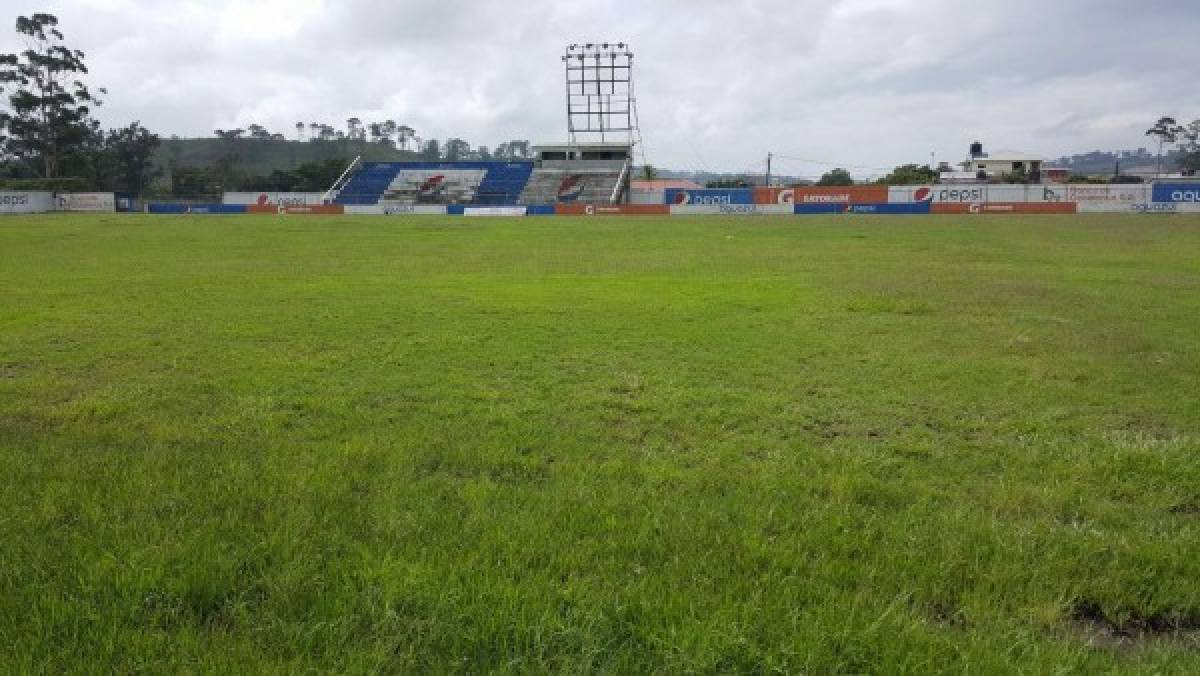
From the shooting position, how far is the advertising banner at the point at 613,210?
57.8 meters

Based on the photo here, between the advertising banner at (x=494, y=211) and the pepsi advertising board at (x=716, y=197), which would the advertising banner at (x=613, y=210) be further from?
the advertising banner at (x=494, y=211)

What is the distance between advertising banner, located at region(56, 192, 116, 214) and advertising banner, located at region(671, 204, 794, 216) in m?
48.3

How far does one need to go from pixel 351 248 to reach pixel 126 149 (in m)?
87.2

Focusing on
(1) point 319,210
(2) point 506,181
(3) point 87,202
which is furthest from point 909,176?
(3) point 87,202

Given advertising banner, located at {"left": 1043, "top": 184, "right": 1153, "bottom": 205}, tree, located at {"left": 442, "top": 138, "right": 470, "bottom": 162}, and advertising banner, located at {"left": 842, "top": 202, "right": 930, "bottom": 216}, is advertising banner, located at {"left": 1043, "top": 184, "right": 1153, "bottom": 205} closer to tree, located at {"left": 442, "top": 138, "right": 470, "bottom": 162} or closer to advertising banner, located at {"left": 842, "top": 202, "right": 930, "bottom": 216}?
advertising banner, located at {"left": 842, "top": 202, "right": 930, "bottom": 216}

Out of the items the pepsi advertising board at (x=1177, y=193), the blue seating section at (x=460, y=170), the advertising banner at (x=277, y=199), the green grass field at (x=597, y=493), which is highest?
the blue seating section at (x=460, y=170)

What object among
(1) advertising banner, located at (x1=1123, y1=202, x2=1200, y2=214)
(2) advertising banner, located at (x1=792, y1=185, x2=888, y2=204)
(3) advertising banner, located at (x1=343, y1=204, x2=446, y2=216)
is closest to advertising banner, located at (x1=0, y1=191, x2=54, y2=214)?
(3) advertising banner, located at (x1=343, y1=204, x2=446, y2=216)

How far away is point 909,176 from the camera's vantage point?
7994 cm

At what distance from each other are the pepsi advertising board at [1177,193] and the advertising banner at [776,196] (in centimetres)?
2438

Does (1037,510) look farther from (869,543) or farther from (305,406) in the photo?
(305,406)

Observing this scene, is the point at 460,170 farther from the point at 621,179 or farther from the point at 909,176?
the point at 909,176

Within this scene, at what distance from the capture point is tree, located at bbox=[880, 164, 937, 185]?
76625mm

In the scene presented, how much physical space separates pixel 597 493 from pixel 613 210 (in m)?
55.9

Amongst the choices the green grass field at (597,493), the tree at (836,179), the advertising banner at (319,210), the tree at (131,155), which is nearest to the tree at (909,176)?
the tree at (836,179)
